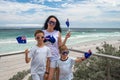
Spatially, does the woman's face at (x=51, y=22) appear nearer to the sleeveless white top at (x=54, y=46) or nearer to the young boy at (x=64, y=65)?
the sleeveless white top at (x=54, y=46)

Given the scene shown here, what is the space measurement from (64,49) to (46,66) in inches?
13.0

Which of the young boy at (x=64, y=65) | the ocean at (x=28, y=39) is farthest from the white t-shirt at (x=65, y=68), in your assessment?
the ocean at (x=28, y=39)

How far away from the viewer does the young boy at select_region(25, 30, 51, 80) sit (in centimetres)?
357

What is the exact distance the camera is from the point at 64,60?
148 inches

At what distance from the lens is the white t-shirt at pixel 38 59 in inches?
140

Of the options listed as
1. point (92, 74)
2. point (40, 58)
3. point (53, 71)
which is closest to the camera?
point (40, 58)

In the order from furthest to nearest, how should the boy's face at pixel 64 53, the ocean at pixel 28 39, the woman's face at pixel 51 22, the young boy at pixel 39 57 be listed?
1. the ocean at pixel 28 39
2. the woman's face at pixel 51 22
3. the boy's face at pixel 64 53
4. the young boy at pixel 39 57

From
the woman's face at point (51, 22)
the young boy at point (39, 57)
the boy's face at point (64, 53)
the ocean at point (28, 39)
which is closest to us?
the young boy at point (39, 57)

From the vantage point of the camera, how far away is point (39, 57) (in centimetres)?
357

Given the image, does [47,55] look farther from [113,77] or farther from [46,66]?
[113,77]

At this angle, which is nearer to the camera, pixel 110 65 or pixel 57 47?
pixel 57 47

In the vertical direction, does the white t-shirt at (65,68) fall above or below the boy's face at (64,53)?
below

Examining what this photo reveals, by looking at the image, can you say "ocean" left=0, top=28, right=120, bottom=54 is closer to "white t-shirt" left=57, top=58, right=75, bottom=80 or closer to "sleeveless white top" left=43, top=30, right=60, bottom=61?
"sleeveless white top" left=43, top=30, right=60, bottom=61

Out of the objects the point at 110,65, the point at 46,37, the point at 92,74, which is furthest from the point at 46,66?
the point at 92,74
